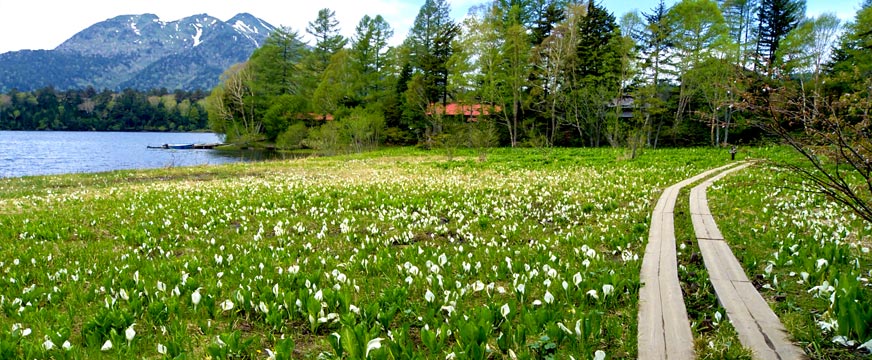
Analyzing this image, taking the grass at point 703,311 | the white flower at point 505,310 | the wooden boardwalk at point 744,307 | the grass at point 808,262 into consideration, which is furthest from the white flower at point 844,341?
the white flower at point 505,310

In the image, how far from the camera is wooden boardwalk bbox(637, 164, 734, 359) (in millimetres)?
2945

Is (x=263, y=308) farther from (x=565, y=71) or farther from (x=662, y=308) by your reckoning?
(x=565, y=71)

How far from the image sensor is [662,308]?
142 inches

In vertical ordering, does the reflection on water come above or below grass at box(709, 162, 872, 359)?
below

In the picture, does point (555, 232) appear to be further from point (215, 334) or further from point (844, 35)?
point (844, 35)

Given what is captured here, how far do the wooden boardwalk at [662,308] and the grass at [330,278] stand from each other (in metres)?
0.14

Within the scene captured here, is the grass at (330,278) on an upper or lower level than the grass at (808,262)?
lower

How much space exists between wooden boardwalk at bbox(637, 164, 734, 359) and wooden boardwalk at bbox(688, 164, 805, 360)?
0.17 m

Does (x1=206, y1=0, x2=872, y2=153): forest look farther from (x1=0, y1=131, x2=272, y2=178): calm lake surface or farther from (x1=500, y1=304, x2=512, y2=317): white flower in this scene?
(x1=500, y1=304, x2=512, y2=317): white flower

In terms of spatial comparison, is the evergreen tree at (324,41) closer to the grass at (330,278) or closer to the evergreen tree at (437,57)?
the evergreen tree at (437,57)

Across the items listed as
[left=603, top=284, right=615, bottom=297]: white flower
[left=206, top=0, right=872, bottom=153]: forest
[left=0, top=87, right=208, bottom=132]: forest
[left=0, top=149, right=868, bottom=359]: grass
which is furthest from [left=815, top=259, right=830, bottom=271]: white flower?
[left=0, top=87, right=208, bottom=132]: forest

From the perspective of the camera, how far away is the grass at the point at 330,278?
A: 331 cm

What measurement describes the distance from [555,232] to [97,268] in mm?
6626

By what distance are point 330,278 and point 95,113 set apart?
6779 inches
